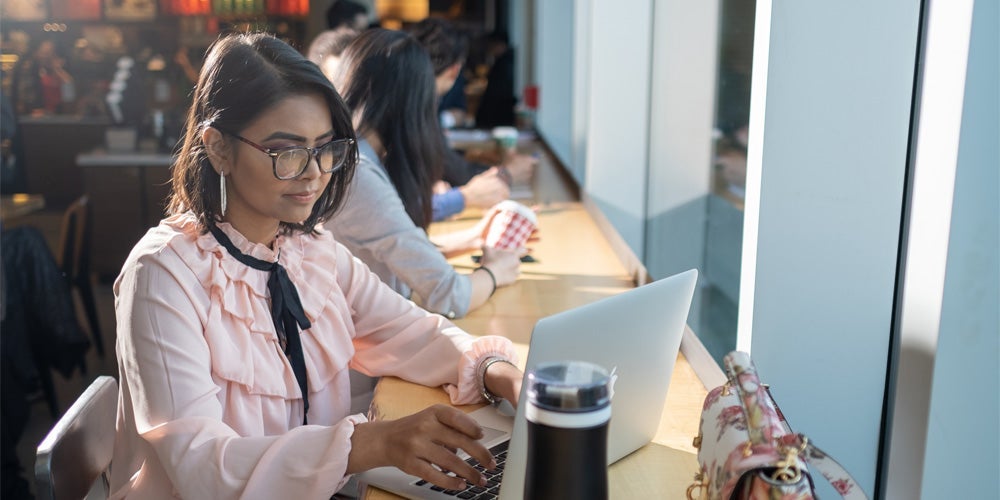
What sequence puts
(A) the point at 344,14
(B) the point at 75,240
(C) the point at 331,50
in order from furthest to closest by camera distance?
1. (A) the point at 344,14
2. (B) the point at 75,240
3. (C) the point at 331,50

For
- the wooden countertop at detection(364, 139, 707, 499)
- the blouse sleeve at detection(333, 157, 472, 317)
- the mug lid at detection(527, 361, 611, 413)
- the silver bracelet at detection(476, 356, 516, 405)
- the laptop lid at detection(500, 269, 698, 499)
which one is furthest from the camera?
the blouse sleeve at detection(333, 157, 472, 317)

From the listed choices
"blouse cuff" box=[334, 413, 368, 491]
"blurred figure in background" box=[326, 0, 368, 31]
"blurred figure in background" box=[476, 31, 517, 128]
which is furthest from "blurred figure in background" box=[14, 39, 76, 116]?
"blouse cuff" box=[334, 413, 368, 491]

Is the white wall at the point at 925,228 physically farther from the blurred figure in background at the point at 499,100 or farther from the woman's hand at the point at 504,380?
the blurred figure in background at the point at 499,100

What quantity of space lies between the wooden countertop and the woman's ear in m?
0.42

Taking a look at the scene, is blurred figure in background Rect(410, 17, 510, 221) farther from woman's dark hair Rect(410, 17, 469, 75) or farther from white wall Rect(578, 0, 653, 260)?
white wall Rect(578, 0, 653, 260)

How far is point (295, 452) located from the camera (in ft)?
3.62

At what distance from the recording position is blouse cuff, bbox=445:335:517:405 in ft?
4.60

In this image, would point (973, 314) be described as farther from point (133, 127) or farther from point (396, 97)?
point (133, 127)

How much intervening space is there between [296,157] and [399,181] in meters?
0.82

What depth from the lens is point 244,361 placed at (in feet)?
4.20

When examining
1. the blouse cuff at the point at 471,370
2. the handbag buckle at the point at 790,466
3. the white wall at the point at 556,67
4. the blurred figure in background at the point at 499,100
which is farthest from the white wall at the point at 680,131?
the blurred figure in background at the point at 499,100

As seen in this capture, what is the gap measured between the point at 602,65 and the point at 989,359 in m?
2.08

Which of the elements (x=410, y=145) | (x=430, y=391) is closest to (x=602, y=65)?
(x=410, y=145)

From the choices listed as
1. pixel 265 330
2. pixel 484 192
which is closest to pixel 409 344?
pixel 265 330
